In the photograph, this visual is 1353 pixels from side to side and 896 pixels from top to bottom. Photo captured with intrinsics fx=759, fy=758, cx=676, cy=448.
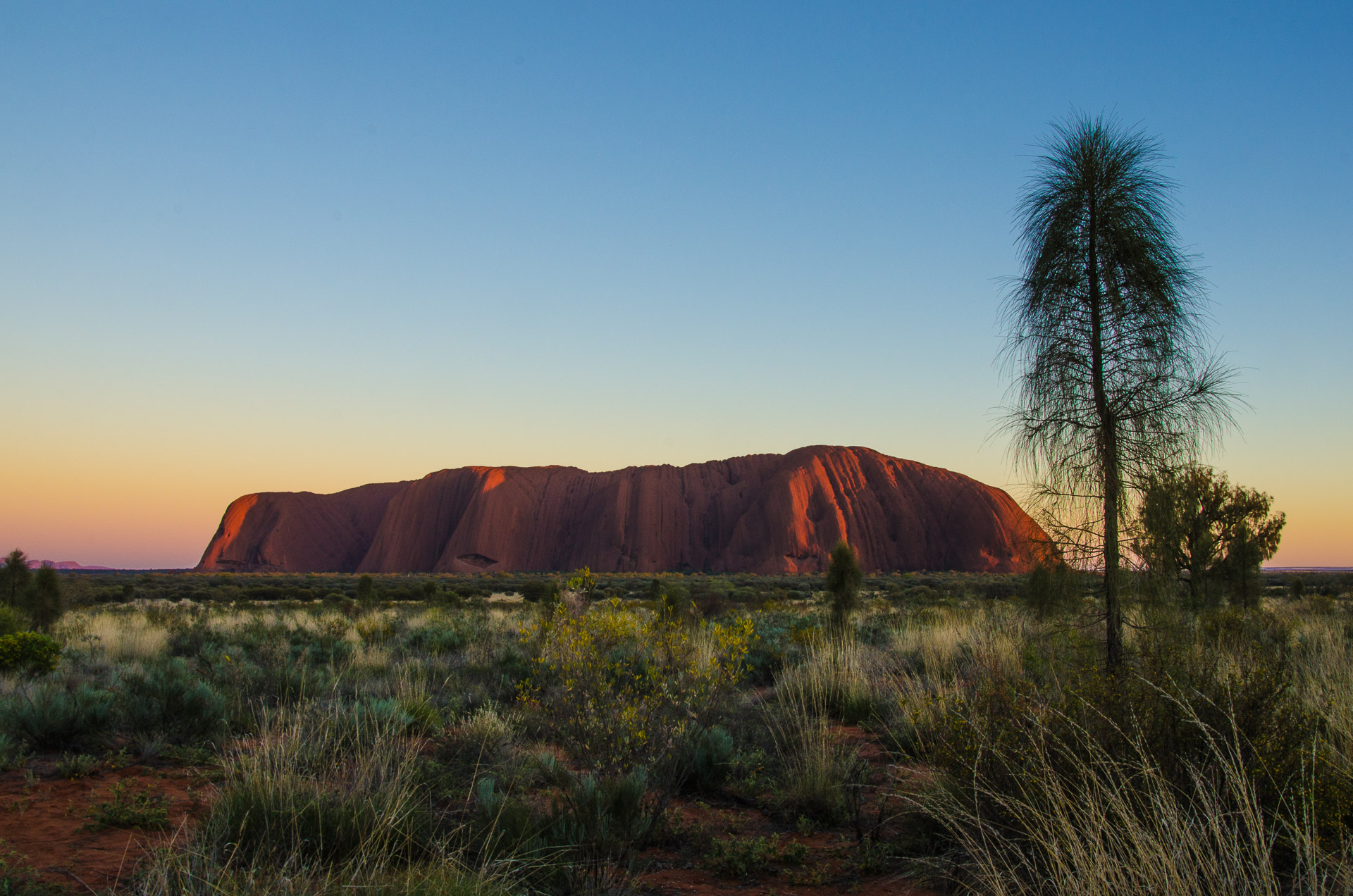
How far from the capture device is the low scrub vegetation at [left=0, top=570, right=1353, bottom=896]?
3314 millimetres

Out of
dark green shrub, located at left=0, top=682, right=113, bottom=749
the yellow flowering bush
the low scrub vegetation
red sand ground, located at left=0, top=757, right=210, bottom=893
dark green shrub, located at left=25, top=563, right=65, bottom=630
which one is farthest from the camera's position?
dark green shrub, located at left=25, top=563, right=65, bottom=630

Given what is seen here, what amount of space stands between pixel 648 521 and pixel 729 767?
7437 centimetres

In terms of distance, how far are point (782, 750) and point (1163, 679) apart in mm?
3560

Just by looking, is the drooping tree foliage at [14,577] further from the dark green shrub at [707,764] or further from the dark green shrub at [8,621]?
the dark green shrub at [707,764]

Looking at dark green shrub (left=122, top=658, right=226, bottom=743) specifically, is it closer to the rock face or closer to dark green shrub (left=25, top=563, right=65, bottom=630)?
dark green shrub (left=25, top=563, right=65, bottom=630)

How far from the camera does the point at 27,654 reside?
8742 mm

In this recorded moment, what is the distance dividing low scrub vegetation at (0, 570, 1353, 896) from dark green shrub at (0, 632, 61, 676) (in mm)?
104

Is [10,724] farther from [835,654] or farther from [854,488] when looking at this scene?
[854,488]

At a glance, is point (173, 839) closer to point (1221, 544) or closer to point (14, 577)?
point (14, 577)

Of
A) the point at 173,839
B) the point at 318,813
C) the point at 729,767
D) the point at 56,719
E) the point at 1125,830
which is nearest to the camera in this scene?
the point at 1125,830

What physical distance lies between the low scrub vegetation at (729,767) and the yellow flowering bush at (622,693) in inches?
0.9

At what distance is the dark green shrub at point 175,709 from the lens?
6832mm

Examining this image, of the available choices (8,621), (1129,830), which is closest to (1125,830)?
(1129,830)

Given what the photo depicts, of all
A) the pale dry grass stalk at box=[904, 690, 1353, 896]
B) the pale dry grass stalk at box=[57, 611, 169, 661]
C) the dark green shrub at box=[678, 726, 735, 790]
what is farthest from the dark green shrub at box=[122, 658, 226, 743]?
the pale dry grass stalk at box=[904, 690, 1353, 896]
